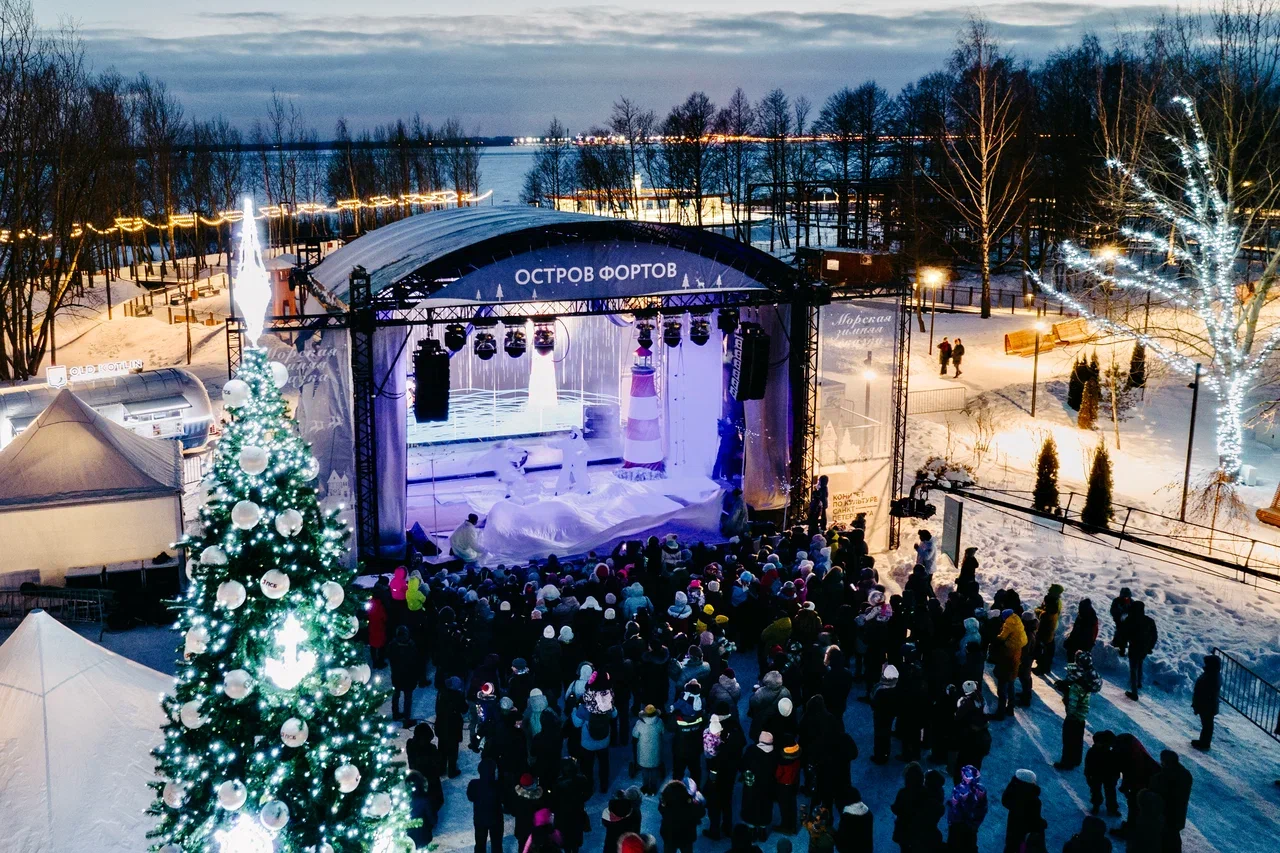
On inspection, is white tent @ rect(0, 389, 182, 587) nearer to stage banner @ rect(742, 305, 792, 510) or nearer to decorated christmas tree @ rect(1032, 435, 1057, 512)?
stage banner @ rect(742, 305, 792, 510)

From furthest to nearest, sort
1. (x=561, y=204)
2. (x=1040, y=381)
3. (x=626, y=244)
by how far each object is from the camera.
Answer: (x=561, y=204)
(x=1040, y=381)
(x=626, y=244)

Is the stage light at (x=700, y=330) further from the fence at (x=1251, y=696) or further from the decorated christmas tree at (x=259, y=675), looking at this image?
the decorated christmas tree at (x=259, y=675)

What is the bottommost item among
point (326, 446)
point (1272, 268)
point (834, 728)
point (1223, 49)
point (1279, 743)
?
point (1279, 743)

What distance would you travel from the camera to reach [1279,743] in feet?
34.1

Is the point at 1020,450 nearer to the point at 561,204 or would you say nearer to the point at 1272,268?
the point at 1272,268

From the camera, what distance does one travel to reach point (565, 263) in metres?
14.5

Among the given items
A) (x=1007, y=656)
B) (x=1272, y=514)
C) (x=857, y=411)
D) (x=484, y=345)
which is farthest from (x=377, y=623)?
(x=1272, y=514)

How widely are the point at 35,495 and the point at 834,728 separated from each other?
35.5 feet

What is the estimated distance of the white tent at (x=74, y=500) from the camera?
45.1 ft

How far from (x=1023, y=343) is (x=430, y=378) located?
20485 mm

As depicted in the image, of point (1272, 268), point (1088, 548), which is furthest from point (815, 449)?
point (1272, 268)

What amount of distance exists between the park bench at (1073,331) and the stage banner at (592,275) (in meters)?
17.6

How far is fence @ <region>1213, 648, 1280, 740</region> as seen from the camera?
425 inches

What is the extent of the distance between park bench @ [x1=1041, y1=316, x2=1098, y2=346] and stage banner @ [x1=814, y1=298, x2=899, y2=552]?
611 inches
